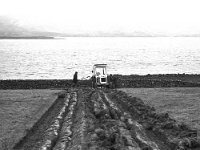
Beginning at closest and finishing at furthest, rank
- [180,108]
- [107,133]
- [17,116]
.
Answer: [107,133]
[17,116]
[180,108]

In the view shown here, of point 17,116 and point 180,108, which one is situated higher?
point 17,116

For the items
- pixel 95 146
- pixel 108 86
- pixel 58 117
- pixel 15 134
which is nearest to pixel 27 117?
pixel 58 117

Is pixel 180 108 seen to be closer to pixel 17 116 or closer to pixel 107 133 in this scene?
pixel 107 133

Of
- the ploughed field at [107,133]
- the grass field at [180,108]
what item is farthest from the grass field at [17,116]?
the grass field at [180,108]

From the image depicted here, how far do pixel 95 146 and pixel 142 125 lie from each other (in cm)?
466

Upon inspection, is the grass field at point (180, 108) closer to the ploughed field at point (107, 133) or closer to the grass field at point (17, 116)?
the ploughed field at point (107, 133)

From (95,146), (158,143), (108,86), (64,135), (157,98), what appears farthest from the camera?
(108,86)

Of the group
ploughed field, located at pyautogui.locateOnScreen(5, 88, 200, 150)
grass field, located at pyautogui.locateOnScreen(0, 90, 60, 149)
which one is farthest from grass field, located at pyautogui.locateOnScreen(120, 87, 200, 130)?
grass field, located at pyautogui.locateOnScreen(0, 90, 60, 149)

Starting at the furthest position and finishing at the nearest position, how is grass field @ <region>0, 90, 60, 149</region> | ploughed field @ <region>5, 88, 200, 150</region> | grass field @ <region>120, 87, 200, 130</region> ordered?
grass field @ <region>120, 87, 200, 130</region>, grass field @ <region>0, 90, 60, 149</region>, ploughed field @ <region>5, 88, 200, 150</region>

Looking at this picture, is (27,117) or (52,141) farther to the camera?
(27,117)

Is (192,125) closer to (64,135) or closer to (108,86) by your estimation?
(64,135)

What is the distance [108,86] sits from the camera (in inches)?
1398

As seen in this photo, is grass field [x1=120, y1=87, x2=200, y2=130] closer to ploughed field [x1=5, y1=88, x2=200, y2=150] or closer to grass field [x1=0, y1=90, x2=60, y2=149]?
ploughed field [x1=5, y1=88, x2=200, y2=150]

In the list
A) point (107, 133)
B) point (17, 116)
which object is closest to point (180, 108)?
point (107, 133)
